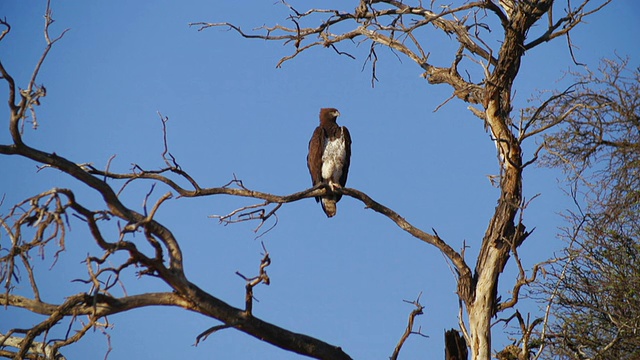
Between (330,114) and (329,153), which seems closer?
(329,153)

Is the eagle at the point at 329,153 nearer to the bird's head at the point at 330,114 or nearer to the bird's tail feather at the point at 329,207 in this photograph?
the bird's head at the point at 330,114

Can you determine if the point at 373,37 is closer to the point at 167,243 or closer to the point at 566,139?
the point at 566,139

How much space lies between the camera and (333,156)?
30.8 ft

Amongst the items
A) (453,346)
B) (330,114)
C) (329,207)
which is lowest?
(453,346)

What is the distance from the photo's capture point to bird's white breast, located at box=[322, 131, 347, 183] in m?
9.38

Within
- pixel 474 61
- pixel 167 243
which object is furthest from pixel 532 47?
pixel 167 243

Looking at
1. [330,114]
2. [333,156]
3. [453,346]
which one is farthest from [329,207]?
[453,346]

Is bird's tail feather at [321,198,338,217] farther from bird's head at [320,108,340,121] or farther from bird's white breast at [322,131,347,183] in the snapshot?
bird's head at [320,108,340,121]

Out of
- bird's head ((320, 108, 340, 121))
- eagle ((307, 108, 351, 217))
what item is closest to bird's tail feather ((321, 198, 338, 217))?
eagle ((307, 108, 351, 217))

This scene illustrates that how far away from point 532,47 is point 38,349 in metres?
4.42

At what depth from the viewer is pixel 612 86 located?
875 centimetres

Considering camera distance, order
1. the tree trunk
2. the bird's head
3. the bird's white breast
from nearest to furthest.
→ the tree trunk, the bird's white breast, the bird's head

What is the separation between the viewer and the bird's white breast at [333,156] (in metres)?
9.38

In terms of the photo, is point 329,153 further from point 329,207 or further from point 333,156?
point 329,207
